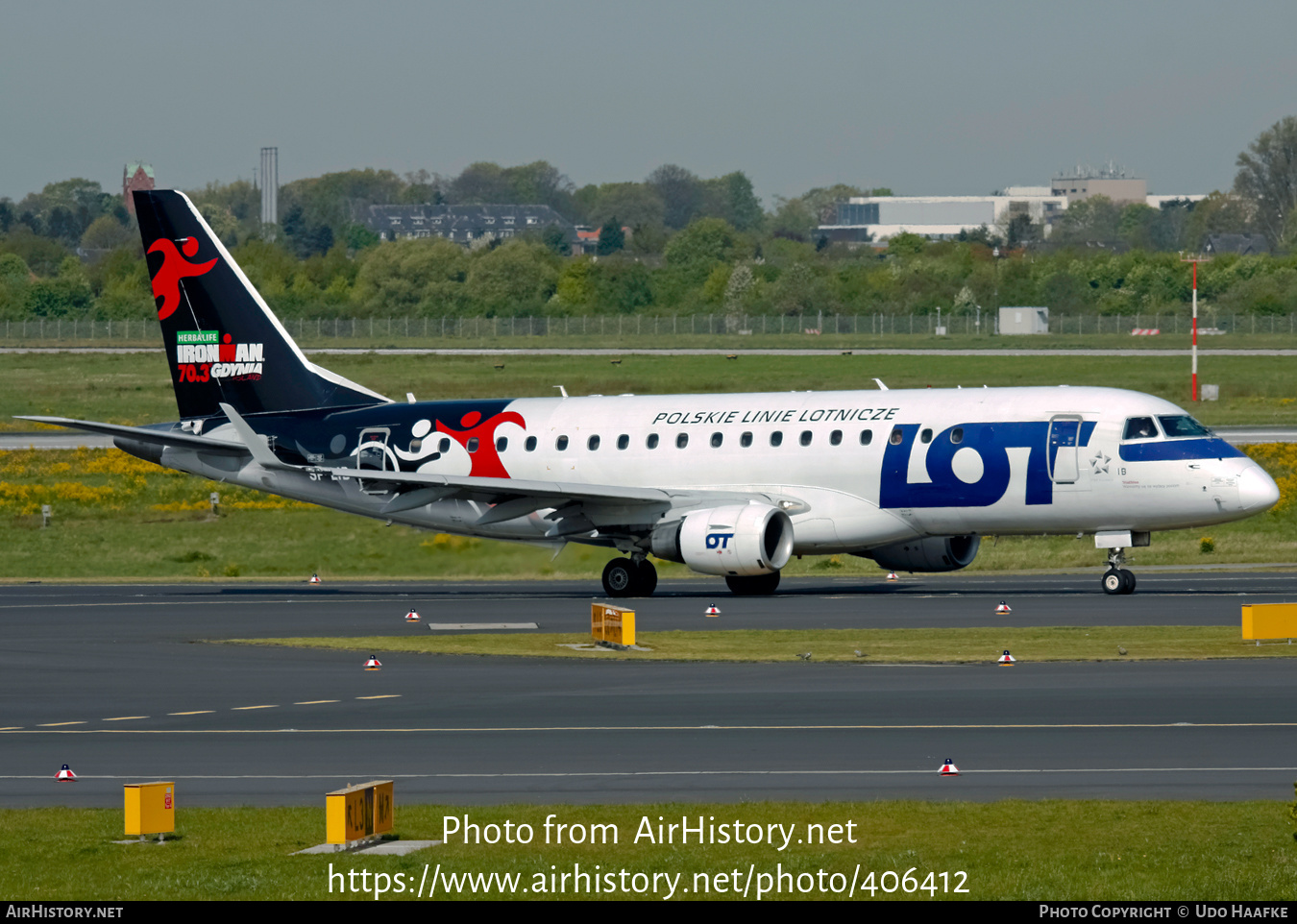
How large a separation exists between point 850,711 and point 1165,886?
10362 millimetres

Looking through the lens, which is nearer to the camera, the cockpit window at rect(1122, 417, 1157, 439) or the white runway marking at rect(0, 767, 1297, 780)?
the white runway marking at rect(0, 767, 1297, 780)

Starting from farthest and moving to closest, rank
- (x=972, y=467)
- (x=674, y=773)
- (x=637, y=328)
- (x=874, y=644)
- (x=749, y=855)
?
(x=637, y=328) < (x=972, y=467) < (x=874, y=644) < (x=674, y=773) < (x=749, y=855)

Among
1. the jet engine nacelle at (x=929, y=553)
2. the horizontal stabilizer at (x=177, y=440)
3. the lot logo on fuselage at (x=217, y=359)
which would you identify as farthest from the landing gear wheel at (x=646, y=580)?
the lot logo on fuselage at (x=217, y=359)

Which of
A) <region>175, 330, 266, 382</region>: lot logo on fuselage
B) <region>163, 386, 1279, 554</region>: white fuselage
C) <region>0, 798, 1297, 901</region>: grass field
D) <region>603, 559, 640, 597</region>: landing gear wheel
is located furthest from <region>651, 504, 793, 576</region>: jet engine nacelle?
<region>0, 798, 1297, 901</region>: grass field

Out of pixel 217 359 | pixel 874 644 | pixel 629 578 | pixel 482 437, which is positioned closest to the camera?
pixel 874 644

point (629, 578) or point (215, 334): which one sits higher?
point (215, 334)

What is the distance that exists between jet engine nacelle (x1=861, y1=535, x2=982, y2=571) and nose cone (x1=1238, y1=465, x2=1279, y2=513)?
637 centimetres

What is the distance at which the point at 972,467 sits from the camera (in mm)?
39688

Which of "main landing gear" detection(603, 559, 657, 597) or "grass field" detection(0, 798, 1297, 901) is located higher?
"grass field" detection(0, 798, 1297, 901)

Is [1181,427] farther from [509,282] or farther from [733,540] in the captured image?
[509,282]

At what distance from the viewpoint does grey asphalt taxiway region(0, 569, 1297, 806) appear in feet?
61.7

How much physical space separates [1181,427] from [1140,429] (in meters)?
0.86

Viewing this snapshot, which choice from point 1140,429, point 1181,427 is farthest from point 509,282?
point 1181,427

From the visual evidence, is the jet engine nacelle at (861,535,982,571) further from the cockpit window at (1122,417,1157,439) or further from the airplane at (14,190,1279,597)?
the cockpit window at (1122,417,1157,439)
